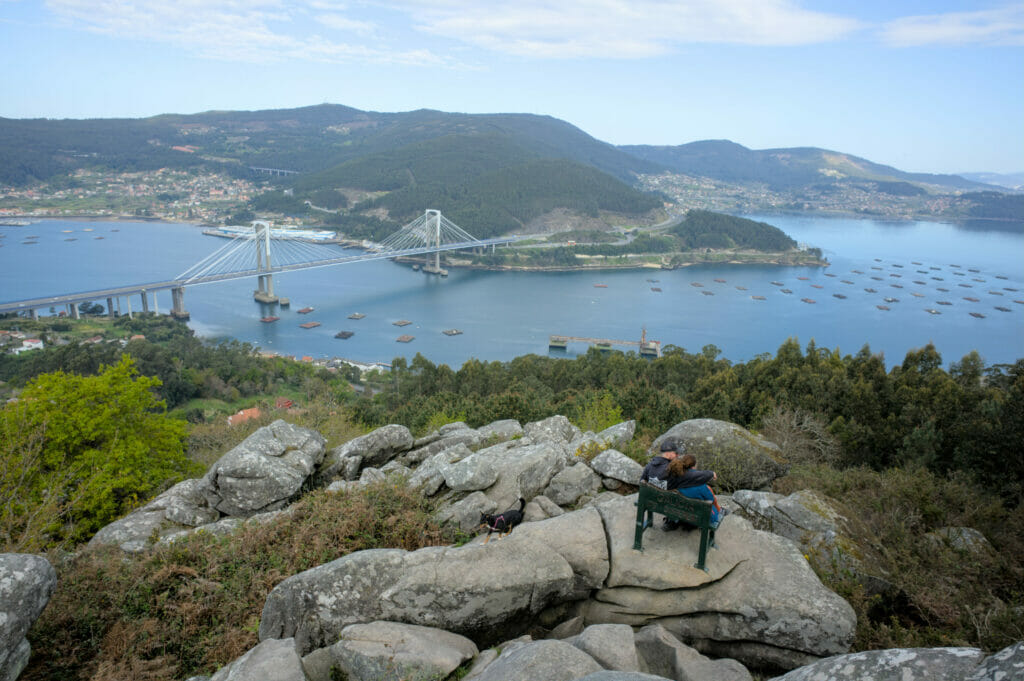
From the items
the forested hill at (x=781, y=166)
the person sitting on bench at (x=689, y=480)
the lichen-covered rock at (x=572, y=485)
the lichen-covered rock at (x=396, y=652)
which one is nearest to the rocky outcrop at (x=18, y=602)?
the lichen-covered rock at (x=396, y=652)

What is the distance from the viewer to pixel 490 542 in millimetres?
3672

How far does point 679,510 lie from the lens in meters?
3.35

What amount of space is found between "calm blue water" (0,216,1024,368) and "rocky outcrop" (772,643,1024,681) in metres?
28.8

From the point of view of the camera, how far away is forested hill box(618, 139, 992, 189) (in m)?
161

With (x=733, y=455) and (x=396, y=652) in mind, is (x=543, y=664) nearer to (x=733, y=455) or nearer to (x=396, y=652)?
(x=396, y=652)

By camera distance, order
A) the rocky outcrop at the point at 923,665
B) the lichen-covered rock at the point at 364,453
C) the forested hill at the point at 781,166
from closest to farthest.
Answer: the rocky outcrop at the point at 923,665
the lichen-covered rock at the point at 364,453
the forested hill at the point at 781,166

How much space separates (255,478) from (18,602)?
2.48 m

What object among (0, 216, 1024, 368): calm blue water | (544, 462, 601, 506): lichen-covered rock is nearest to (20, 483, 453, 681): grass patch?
(544, 462, 601, 506): lichen-covered rock

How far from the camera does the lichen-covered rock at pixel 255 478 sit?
5.32m

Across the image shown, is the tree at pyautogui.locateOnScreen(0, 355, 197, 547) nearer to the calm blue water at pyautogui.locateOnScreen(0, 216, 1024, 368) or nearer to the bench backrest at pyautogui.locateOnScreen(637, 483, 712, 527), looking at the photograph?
the bench backrest at pyautogui.locateOnScreen(637, 483, 712, 527)

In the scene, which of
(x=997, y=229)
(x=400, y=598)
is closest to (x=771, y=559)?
(x=400, y=598)

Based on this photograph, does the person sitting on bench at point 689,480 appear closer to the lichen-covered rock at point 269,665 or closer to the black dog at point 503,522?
the black dog at point 503,522

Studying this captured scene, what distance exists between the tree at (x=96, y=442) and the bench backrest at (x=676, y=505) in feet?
20.4

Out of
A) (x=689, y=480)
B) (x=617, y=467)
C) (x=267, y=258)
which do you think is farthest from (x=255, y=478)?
(x=267, y=258)
